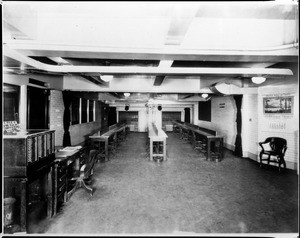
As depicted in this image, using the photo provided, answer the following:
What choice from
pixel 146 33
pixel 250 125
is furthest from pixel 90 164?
pixel 250 125

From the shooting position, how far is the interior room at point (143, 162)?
2391mm

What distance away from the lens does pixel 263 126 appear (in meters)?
6.83

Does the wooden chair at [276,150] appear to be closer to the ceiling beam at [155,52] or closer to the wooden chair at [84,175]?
the ceiling beam at [155,52]

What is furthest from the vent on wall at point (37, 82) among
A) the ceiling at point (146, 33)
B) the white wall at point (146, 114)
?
the white wall at point (146, 114)

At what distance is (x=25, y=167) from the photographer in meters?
2.68

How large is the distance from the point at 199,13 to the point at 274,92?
5.59m

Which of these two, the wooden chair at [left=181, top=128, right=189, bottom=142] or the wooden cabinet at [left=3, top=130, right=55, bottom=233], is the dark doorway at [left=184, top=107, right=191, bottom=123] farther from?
the wooden cabinet at [left=3, top=130, right=55, bottom=233]

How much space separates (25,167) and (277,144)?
6581 mm

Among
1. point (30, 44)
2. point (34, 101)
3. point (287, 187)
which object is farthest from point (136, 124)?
point (30, 44)

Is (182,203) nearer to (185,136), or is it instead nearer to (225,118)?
(225,118)

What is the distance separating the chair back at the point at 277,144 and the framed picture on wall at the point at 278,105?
0.86 m

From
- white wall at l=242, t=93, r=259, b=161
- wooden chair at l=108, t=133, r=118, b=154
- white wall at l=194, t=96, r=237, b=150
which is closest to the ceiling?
white wall at l=242, t=93, r=259, b=161

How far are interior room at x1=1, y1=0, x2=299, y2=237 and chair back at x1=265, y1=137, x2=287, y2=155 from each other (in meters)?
0.03

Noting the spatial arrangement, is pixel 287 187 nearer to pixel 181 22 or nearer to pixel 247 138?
pixel 247 138
